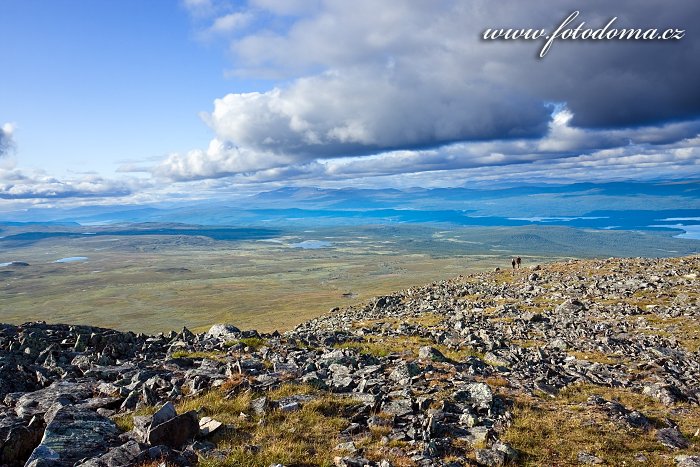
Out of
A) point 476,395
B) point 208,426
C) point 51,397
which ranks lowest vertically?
point 476,395

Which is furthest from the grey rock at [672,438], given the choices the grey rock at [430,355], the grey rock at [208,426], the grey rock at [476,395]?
the grey rock at [208,426]

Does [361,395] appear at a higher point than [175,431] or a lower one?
lower

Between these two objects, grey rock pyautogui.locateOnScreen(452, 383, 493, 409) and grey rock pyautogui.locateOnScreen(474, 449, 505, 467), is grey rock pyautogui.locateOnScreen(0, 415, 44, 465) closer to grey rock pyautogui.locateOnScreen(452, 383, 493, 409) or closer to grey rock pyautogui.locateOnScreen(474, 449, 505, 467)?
grey rock pyautogui.locateOnScreen(474, 449, 505, 467)

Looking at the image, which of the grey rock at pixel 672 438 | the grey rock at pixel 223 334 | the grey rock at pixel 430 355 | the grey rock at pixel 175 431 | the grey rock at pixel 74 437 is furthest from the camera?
the grey rock at pixel 223 334

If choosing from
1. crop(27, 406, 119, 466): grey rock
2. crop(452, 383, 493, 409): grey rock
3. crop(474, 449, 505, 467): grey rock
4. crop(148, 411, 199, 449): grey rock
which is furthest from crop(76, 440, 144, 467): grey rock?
crop(452, 383, 493, 409): grey rock

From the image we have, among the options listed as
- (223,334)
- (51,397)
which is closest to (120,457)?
(51,397)

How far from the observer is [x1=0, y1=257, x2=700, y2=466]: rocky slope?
1346 cm

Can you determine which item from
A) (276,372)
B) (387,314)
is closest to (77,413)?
(276,372)

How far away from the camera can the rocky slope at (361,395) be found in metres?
13.5

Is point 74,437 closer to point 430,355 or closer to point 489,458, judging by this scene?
point 489,458

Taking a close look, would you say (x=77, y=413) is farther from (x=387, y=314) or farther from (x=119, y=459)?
(x=387, y=314)

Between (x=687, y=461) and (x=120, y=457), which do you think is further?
(x=687, y=461)

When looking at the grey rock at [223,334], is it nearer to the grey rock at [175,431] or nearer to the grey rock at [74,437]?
the grey rock at [74,437]

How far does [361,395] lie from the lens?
18672 millimetres
